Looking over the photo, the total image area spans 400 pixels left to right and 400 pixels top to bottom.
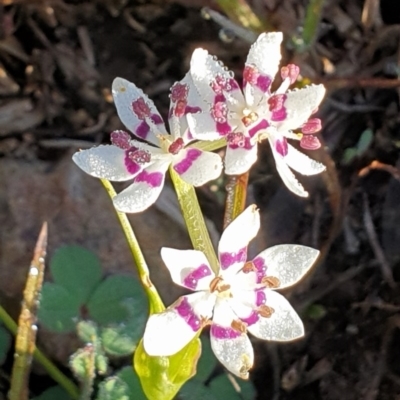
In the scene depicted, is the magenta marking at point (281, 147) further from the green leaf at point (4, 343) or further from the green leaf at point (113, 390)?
the green leaf at point (4, 343)

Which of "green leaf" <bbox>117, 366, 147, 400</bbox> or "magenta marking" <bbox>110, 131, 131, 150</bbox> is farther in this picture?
"green leaf" <bbox>117, 366, 147, 400</bbox>

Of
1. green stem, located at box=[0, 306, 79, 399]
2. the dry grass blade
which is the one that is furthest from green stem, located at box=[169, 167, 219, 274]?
green stem, located at box=[0, 306, 79, 399]

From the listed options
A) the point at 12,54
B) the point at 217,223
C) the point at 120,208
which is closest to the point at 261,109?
the point at 120,208

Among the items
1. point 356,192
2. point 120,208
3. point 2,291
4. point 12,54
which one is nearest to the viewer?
point 120,208

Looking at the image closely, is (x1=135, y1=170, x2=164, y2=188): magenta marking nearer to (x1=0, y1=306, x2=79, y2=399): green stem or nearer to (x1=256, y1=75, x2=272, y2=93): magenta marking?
(x1=256, y1=75, x2=272, y2=93): magenta marking

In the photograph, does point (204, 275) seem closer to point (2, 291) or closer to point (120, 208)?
point (120, 208)

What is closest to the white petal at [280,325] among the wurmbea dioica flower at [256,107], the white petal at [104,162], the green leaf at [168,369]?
the green leaf at [168,369]
